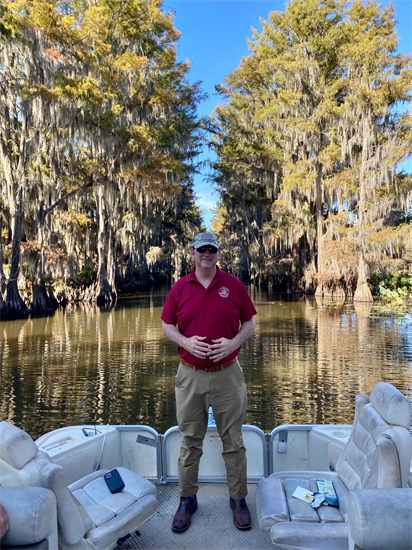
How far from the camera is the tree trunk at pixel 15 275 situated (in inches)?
605

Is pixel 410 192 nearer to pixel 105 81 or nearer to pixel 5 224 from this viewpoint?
pixel 105 81

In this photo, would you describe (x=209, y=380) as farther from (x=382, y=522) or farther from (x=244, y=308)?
(x=382, y=522)

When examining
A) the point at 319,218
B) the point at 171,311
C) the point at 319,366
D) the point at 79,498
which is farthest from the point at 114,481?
the point at 319,218

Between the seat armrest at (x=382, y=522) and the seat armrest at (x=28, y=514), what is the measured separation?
3.94ft

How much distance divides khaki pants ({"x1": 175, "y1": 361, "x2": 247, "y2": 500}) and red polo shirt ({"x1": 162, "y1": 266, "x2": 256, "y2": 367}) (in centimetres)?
11

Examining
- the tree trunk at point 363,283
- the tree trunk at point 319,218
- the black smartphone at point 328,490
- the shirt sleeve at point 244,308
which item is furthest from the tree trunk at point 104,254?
the black smartphone at point 328,490

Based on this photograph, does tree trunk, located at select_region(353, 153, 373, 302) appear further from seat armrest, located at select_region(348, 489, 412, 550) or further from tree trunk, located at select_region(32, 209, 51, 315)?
seat armrest, located at select_region(348, 489, 412, 550)

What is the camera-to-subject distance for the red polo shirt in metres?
2.44

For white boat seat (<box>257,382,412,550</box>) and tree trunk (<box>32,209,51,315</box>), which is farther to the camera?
tree trunk (<box>32,209,51,315</box>)

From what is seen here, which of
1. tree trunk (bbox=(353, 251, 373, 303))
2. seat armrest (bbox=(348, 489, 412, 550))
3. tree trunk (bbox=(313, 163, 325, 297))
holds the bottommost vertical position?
seat armrest (bbox=(348, 489, 412, 550))

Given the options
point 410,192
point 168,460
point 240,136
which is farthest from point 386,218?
point 168,460

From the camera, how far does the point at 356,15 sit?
63.2ft

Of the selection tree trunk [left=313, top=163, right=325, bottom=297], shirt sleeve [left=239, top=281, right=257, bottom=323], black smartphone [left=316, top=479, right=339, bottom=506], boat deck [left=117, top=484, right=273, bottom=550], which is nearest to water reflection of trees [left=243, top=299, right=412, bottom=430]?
boat deck [left=117, top=484, right=273, bottom=550]

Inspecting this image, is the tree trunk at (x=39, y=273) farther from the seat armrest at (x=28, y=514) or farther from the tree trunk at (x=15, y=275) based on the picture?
the seat armrest at (x=28, y=514)
